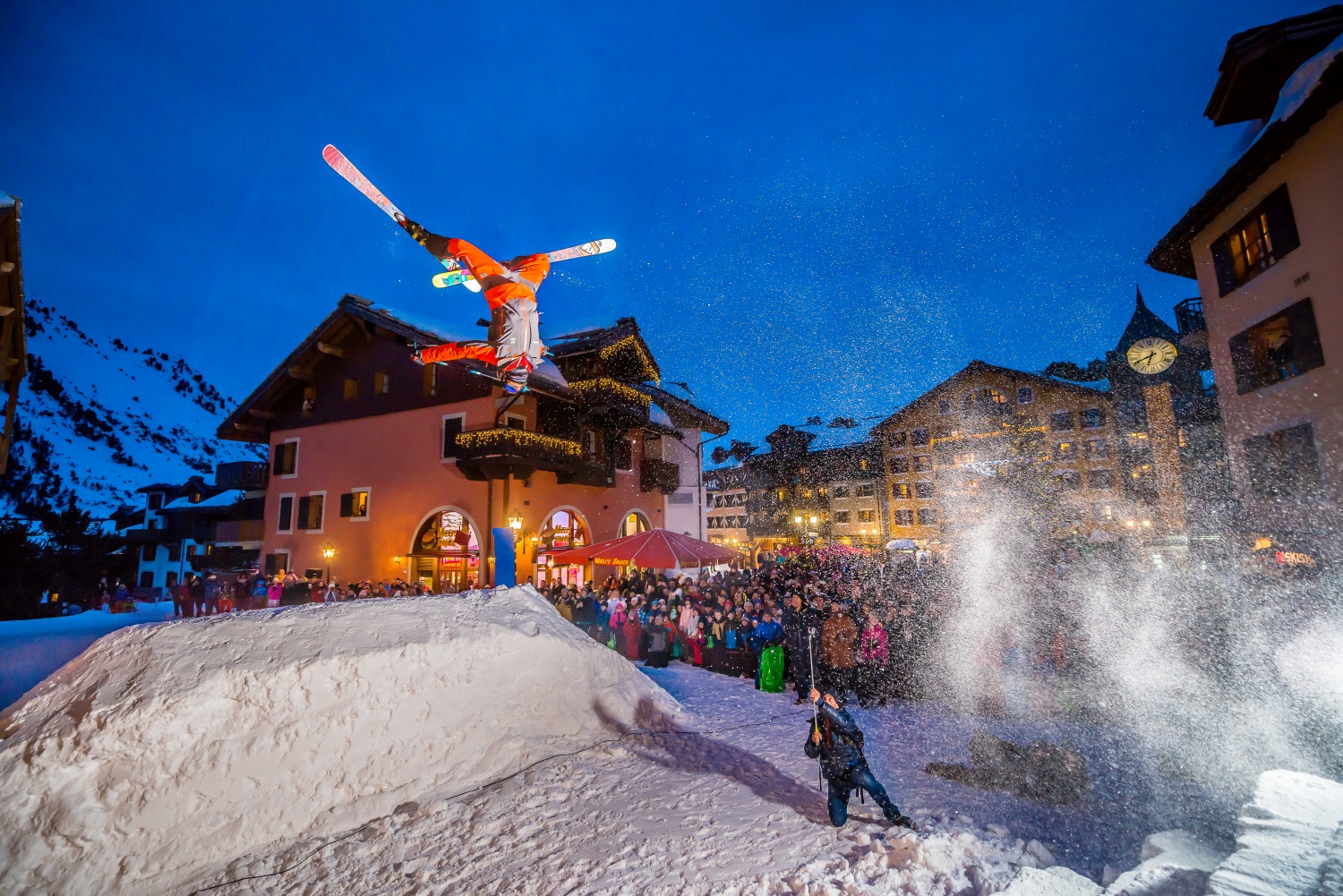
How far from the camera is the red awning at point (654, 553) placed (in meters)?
16.3

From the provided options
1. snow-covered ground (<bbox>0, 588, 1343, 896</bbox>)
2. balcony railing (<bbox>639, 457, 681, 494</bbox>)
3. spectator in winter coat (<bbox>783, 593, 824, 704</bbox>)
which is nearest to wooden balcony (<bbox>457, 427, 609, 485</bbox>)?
balcony railing (<bbox>639, 457, 681, 494</bbox>)

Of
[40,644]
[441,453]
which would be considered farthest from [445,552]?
[40,644]

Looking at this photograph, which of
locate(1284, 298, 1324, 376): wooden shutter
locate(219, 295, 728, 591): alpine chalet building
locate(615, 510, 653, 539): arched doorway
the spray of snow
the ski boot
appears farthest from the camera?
locate(615, 510, 653, 539): arched doorway

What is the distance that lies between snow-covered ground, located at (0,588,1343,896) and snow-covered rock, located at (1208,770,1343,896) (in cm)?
3

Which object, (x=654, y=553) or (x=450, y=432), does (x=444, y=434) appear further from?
(x=654, y=553)

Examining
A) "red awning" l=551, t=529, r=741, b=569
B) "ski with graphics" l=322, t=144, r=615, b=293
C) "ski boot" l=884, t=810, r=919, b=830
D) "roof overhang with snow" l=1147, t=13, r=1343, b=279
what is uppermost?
"roof overhang with snow" l=1147, t=13, r=1343, b=279

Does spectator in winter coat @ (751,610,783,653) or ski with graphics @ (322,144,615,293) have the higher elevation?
ski with graphics @ (322,144,615,293)

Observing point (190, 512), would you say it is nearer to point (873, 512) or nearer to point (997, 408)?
point (873, 512)

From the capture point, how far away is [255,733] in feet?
17.5

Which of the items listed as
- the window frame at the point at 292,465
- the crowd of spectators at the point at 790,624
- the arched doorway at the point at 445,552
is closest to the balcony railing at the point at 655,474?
the arched doorway at the point at 445,552

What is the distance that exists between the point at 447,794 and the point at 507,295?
8.65 meters

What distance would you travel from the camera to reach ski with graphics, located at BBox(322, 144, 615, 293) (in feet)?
31.3

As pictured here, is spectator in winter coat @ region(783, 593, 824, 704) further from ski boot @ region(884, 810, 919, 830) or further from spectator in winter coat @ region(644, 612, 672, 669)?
ski boot @ region(884, 810, 919, 830)

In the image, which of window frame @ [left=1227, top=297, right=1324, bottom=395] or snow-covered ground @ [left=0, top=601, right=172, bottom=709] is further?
window frame @ [left=1227, top=297, right=1324, bottom=395]
